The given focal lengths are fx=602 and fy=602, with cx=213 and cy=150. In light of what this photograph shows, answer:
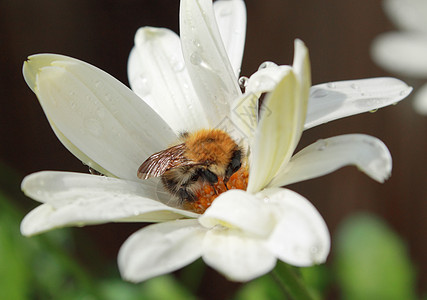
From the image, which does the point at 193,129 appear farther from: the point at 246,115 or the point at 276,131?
the point at 276,131

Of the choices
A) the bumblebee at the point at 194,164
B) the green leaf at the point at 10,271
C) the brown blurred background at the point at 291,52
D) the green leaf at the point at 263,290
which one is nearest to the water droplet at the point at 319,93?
the bumblebee at the point at 194,164

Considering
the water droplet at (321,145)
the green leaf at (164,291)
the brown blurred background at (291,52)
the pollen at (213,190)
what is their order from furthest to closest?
the brown blurred background at (291,52) < the green leaf at (164,291) < the pollen at (213,190) < the water droplet at (321,145)

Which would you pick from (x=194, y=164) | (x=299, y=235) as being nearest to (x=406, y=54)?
(x=194, y=164)

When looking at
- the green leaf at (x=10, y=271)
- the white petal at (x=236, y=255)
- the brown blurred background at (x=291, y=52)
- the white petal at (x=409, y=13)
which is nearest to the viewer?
the white petal at (x=236, y=255)

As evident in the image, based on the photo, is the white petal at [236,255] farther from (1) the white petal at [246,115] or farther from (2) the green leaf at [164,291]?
(2) the green leaf at [164,291]

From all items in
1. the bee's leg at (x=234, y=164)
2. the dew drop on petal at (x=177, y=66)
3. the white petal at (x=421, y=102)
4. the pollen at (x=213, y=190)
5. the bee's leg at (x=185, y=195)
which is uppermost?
the dew drop on petal at (x=177, y=66)

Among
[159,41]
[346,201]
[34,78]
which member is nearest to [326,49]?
[346,201]

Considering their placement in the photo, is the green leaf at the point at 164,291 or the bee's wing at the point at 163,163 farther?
the green leaf at the point at 164,291

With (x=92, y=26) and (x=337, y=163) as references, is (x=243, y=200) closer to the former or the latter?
(x=337, y=163)

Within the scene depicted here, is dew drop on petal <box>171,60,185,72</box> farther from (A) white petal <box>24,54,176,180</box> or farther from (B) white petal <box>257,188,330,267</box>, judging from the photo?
(B) white petal <box>257,188,330,267</box>
